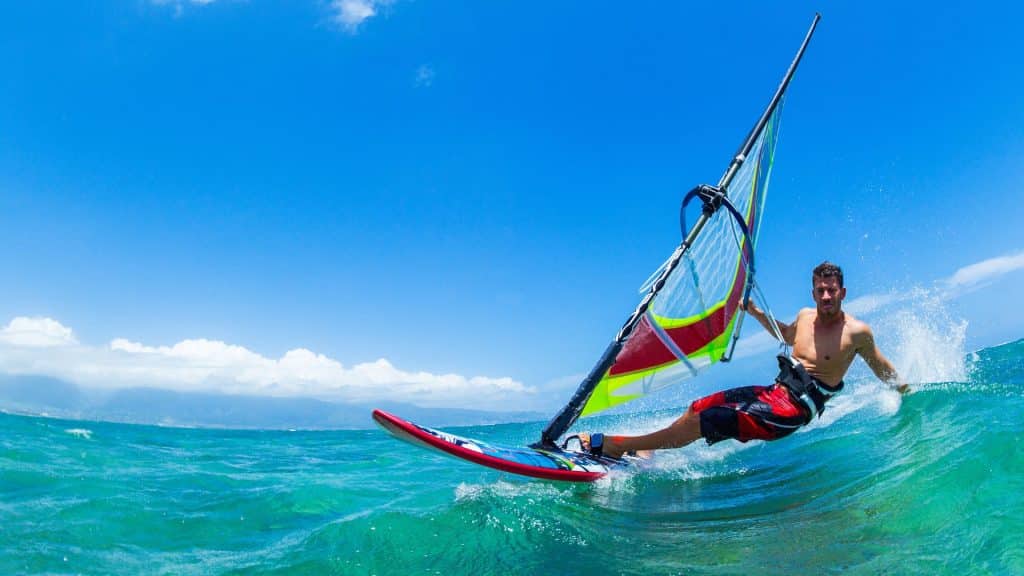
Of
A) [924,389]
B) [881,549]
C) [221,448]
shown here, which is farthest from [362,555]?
[221,448]

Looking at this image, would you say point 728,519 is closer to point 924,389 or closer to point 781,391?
point 781,391

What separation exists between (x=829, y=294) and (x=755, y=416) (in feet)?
5.04

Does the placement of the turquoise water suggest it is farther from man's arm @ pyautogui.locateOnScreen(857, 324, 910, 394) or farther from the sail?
the sail

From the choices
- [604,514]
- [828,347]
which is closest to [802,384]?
[828,347]

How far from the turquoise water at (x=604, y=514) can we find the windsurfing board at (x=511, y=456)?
176 millimetres

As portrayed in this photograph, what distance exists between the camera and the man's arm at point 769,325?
23.0 feet

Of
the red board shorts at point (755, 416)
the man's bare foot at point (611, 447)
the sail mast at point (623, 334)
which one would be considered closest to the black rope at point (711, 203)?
the sail mast at point (623, 334)

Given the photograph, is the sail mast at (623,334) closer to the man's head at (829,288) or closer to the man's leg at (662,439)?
the man's leg at (662,439)

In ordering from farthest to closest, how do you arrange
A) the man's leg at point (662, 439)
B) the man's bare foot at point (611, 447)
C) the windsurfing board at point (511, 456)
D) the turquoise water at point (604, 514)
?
1. the man's bare foot at point (611, 447)
2. the man's leg at point (662, 439)
3. the windsurfing board at point (511, 456)
4. the turquoise water at point (604, 514)

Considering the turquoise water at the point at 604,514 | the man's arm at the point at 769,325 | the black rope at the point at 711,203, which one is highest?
the black rope at the point at 711,203

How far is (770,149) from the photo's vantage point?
8.33 meters

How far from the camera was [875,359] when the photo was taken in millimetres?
6602

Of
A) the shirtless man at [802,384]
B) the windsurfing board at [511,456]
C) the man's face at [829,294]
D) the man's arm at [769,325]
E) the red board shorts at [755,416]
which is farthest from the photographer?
the man's arm at [769,325]

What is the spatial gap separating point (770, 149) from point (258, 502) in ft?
26.6
